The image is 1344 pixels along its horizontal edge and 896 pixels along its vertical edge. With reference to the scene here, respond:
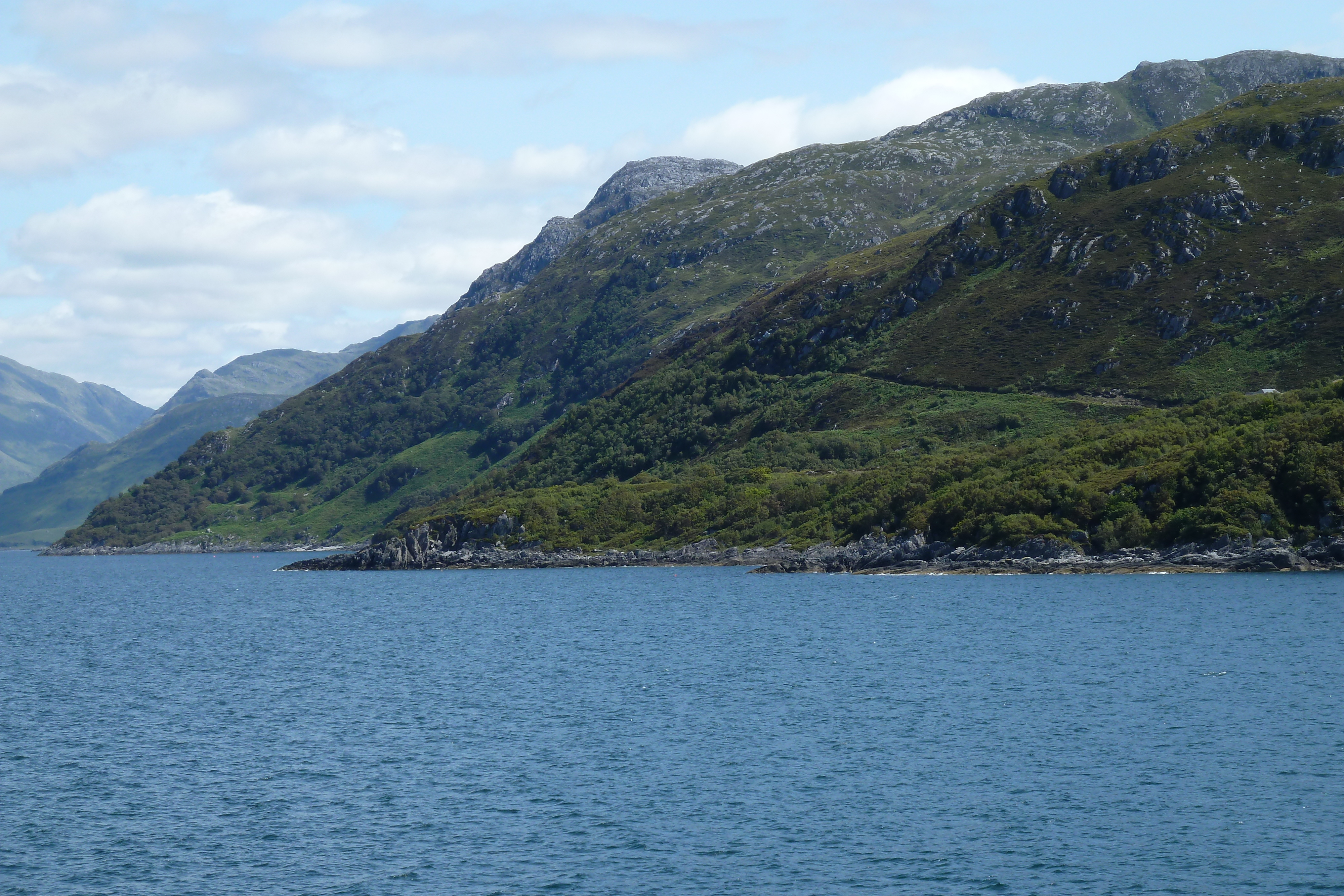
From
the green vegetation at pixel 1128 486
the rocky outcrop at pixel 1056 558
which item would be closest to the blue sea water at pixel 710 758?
the rocky outcrop at pixel 1056 558

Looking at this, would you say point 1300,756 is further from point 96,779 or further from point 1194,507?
point 1194,507

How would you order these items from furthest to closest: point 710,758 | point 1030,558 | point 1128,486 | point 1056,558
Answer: point 1030,558
point 1128,486
point 1056,558
point 710,758

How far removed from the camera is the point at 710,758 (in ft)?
171

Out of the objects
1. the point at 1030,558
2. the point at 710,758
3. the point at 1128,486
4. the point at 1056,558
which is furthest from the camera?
the point at 1030,558

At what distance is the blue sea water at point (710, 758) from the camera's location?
37.1 m

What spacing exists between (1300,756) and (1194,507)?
90.6 metres

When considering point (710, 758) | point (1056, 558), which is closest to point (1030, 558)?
point (1056, 558)

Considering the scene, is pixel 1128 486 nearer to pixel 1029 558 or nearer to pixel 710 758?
pixel 1029 558

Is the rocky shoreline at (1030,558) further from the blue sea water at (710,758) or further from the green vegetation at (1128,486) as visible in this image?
the blue sea water at (710,758)

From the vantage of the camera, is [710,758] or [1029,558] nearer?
[710,758]

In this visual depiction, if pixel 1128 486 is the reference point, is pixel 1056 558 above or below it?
below

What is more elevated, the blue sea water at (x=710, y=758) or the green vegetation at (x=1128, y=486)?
the green vegetation at (x=1128, y=486)

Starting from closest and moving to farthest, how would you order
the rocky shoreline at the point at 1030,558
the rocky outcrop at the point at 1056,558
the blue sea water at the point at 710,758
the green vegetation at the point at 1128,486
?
1. the blue sea water at the point at 710,758
2. the rocky outcrop at the point at 1056,558
3. the rocky shoreline at the point at 1030,558
4. the green vegetation at the point at 1128,486

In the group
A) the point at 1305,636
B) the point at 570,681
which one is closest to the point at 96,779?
the point at 570,681
